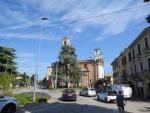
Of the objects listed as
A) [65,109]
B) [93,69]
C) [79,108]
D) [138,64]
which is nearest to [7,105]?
[65,109]

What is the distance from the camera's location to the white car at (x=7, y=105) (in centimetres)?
1630

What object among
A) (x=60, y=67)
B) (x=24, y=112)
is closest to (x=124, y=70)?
(x=60, y=67)

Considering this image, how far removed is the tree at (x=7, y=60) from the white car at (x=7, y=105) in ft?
186

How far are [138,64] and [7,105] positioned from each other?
3226 centimetres

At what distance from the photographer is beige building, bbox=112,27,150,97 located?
40362mm

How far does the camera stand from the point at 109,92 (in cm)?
3253

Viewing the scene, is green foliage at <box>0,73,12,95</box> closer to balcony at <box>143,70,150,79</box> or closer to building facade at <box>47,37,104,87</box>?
balcony at <box>143,70,150,79</box>

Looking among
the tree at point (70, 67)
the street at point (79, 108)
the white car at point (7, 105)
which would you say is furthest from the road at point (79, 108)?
the tree at point (70, 67)

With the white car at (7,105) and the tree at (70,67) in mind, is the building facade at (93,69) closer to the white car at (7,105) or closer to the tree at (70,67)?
the tree at (70,67)

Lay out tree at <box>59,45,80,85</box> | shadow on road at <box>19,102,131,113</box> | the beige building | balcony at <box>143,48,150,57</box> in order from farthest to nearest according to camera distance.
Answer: tree at <box>59,45,80,85</box> < the beige building < balcony at <box>143,48,150,57</box> < shadow on road at <box>19,102,131,113</box>

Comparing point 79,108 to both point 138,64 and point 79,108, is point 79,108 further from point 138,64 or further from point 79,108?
point 138,64

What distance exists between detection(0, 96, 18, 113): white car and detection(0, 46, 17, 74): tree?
56.7m

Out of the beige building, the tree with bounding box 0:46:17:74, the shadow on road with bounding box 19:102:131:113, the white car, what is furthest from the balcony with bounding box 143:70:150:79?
the tree with bounding box 0:46:17:74

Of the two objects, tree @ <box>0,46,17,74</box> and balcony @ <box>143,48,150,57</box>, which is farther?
tree @ <box>0,46,17,74</box>
